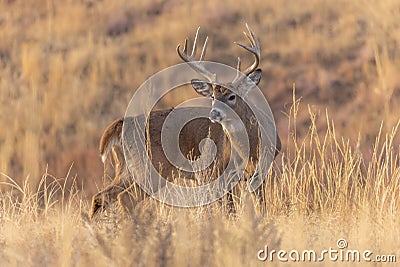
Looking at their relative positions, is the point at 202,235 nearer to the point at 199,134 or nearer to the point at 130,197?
the point at 130,197

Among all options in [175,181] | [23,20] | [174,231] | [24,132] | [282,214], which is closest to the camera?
[174,231]

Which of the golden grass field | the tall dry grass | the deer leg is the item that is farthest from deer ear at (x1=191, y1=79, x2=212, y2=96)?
the tall dry grass

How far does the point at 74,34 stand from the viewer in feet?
81.3

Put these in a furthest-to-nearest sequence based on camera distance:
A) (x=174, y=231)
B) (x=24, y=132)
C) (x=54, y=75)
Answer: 1. (x=54, y=75)
2. (x=24, y=132)
3. (x=174, y=231)

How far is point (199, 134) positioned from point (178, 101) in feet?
31.8

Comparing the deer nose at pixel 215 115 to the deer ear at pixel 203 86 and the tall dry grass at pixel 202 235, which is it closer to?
the deer ear at pixel 203 86

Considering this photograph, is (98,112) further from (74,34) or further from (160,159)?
A: (160,159)

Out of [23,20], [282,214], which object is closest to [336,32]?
[23,20]

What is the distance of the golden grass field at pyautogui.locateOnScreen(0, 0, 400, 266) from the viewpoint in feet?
17.0

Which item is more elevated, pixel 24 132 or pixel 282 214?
pixel 282 214

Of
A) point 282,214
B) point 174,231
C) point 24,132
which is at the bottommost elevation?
point 24,132

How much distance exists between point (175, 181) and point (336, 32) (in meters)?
15.7

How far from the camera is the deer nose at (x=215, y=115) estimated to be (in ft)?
27.8

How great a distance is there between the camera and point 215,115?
8.51 m
